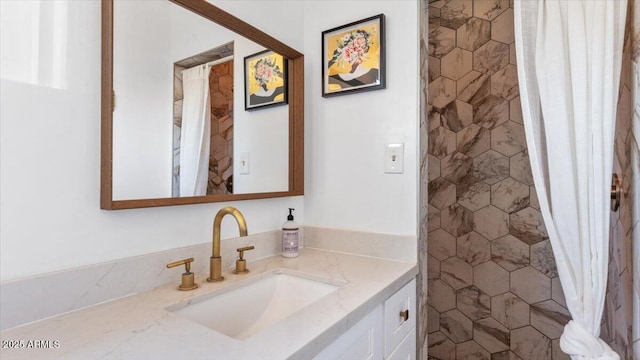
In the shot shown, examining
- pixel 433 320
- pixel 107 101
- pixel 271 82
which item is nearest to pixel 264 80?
pixel 271 82

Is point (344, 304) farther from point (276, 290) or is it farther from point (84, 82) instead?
point (84, 82)

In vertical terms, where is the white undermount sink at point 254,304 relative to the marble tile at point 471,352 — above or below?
above

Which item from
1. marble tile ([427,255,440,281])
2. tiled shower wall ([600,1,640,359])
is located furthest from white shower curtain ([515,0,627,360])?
marble tile ([427,255,440,281])

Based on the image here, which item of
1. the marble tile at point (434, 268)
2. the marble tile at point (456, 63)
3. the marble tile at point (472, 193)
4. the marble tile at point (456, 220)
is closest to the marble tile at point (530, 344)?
the marble tile at point (434, 268)

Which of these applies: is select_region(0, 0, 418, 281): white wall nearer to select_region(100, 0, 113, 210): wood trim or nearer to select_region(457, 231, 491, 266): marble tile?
select_region(100, 0, 113, 210): wood trim

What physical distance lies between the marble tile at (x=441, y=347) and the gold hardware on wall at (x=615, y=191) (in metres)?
1.39

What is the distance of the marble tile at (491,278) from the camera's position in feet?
5.75

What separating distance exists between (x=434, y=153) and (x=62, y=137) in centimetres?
185

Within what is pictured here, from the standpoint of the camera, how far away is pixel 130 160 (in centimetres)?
80

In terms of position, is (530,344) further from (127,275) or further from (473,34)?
(127,275)

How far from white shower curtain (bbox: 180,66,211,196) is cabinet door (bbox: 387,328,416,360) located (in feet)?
2.59

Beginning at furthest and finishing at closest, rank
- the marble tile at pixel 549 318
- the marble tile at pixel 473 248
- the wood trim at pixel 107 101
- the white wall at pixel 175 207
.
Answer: the marble tile at pixel 473 248
the marble tile at pixel 549 318
the wood trim at pixel 107 101
the white wall at pixel 175 207

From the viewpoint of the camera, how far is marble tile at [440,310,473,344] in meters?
1.85

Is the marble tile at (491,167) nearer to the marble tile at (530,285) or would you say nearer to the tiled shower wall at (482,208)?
the tiled shower wall at (482,208)
